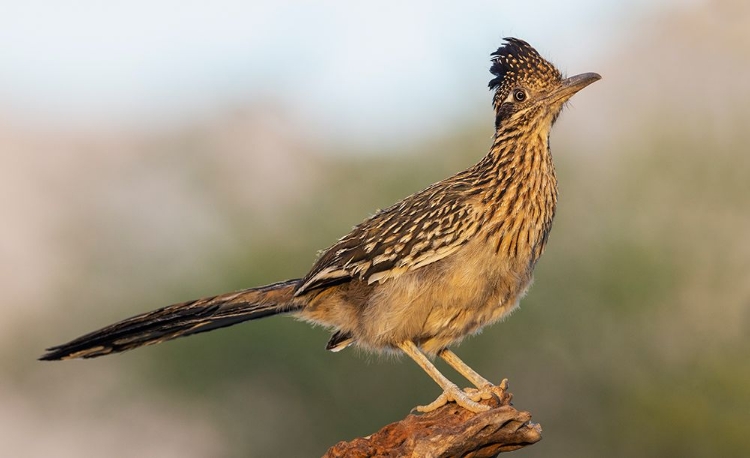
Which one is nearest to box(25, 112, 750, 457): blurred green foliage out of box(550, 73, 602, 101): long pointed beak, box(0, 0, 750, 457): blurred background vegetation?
box(0, 0, 750, 457): blurred background vegetation

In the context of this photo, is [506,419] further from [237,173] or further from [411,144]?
[237,173]

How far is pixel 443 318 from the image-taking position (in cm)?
660

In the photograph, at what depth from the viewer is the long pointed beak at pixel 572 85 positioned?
21.9ft

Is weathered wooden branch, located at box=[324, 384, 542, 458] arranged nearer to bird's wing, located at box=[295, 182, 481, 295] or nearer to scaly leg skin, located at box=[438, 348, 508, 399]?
scaly leg skin, located at box=[438, 348, 508, 399]

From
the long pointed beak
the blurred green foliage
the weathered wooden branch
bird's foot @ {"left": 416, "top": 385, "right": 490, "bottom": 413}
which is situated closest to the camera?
the weathered wooden branch

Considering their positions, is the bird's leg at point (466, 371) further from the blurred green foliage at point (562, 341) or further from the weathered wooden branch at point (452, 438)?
the blurred green foliage at point (562, 341)

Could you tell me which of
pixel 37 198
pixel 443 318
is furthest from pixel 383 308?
pixel 37 198

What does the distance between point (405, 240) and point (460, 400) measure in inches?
40.5

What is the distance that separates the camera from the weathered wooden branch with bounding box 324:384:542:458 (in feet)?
19.9

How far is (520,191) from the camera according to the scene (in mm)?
6586

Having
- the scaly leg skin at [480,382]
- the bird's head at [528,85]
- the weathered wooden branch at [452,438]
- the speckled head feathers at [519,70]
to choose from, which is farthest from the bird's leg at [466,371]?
the speckled head feathers at [519,70]

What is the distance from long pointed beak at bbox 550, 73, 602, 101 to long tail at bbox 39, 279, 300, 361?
2109 millimetres

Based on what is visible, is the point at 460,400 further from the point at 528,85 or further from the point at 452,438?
the point at 528,85

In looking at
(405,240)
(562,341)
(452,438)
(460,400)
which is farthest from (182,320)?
(562,341)
